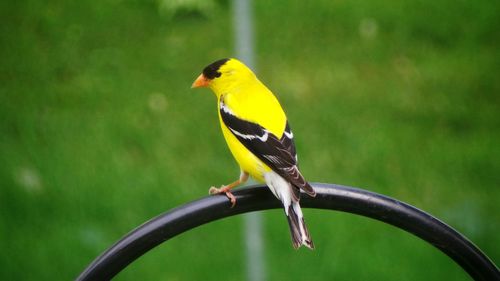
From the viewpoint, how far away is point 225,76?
2.00m

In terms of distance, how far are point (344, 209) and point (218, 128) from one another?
277 cm

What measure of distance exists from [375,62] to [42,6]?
2270 millimetres

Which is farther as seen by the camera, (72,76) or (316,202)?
(72,76)

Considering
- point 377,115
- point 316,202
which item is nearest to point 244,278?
point 377,115

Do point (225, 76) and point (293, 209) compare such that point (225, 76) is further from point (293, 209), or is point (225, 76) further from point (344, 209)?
point (344, 209)

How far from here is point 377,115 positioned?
4371mm

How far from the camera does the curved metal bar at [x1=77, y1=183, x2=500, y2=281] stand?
4.67 ft

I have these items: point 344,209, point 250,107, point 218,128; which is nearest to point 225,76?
point 250,107

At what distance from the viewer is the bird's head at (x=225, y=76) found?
1.92 meters

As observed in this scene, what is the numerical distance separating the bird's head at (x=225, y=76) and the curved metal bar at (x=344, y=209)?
16.5 inches

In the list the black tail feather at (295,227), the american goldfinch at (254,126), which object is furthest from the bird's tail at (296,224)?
the american goldfinch at (254,126)

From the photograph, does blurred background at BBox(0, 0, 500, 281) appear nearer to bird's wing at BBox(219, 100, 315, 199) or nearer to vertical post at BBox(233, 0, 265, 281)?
vertical post at BBox(233, 0, 265, 281)

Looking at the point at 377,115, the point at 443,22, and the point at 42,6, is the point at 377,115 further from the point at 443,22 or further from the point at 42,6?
the point at 42,6

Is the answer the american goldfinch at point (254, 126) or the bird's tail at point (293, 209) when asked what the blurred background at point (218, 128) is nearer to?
the american goldfinch at point (254, 126)
